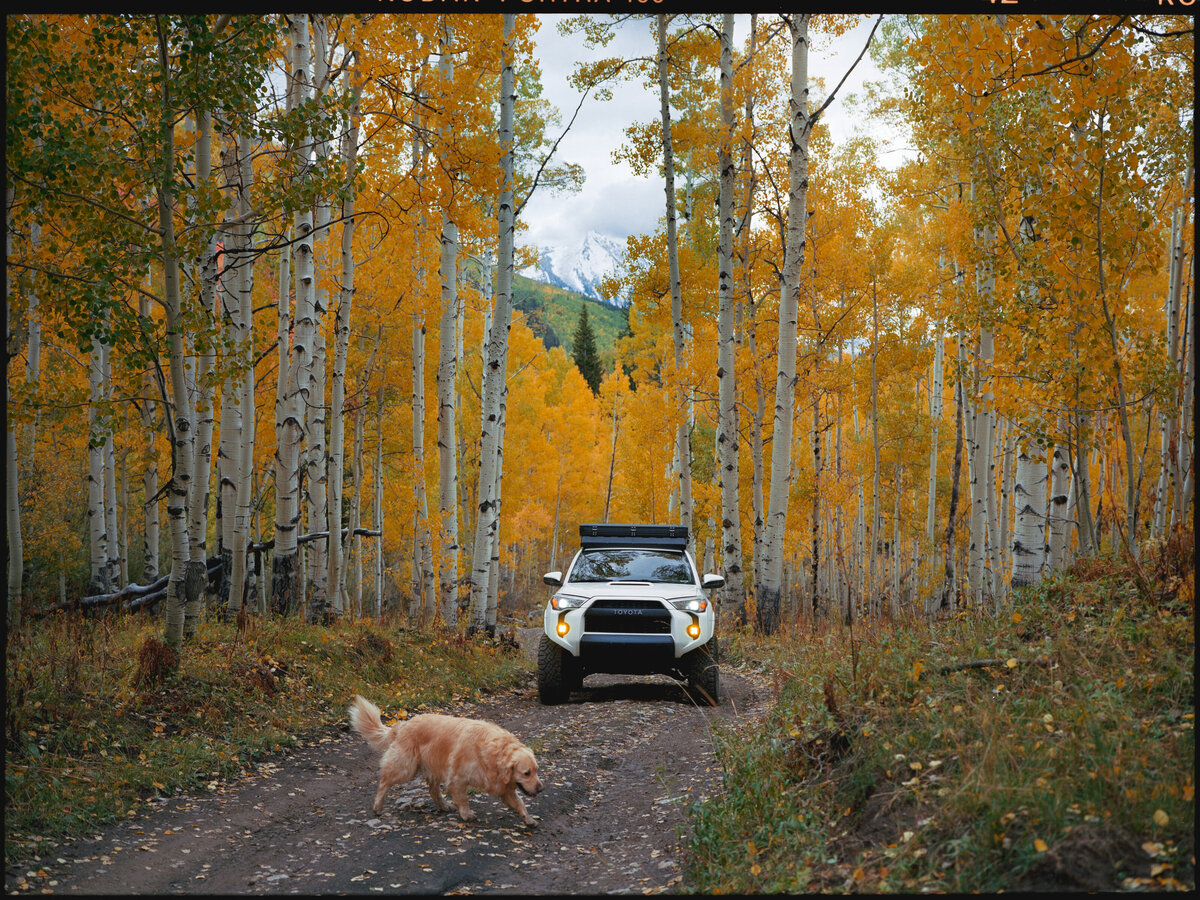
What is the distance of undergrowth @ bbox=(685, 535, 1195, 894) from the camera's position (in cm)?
316

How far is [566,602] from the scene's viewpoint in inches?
348

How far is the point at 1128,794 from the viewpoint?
125 inches

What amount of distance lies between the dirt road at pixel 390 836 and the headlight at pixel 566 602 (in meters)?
1.67

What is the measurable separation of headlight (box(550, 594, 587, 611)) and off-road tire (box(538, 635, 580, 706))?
480 millimetres

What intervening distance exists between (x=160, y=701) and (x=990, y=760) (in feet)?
20.7

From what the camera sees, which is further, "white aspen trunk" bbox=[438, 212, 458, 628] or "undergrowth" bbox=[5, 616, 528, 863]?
"white aspen trunk" bbox=[438, 212, 458, 628]

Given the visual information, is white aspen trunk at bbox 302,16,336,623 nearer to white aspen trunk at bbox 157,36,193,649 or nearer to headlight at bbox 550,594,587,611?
white aspen trunk at bbox 157,36,193,649

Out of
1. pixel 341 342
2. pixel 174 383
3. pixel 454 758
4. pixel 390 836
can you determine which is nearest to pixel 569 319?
pixel 341 342

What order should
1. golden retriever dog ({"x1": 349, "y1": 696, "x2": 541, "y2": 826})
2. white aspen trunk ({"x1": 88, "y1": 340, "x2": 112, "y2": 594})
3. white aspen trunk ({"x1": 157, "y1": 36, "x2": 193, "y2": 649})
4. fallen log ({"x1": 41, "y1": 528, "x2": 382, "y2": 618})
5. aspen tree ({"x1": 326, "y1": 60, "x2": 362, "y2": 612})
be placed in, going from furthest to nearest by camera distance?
white aspen trunk ({"x1": 88, "y1": 340, "x2": 112, "y2": 594}) → fallen log ({"x1": 41, "y1": 528, "x2": 382, "y2": 618}) → aspen tree ({"x1": 326, "y1": 60, "x2": 362, "y2": 612}) → white aspen trunk ({"x1": 157, "y1": 36, "x2": 193, "y2": 649}) → golden retriever dog ({"x1": 349, "y1": 696, "x2": 541, "y2": 826})

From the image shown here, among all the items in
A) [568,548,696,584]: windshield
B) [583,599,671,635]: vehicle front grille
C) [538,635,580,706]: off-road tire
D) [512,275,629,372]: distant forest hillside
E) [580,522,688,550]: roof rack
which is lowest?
[538,635,580,706]: off-road tire

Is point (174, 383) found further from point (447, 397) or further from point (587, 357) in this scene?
point (587, 357)

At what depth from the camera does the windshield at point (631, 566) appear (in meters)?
9.45

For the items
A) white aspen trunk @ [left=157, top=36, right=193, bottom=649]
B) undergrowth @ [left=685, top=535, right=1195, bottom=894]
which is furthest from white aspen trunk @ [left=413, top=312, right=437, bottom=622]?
undergrowth @ [left=685, top=535, right=1195, bottom=894]

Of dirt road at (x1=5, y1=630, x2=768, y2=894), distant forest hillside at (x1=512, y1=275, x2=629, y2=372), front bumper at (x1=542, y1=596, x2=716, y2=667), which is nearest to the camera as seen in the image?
dirt road at (x1=5, y1=630, x2=768, y2=894)
